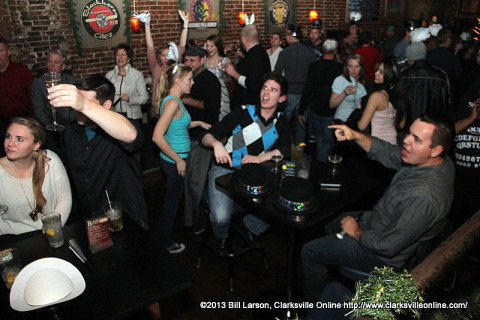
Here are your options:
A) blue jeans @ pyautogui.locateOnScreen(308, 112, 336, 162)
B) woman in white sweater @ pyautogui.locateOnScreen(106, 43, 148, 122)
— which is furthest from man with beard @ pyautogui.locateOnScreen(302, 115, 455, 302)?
woman in white sweater @ pyautogui.locateOnScreen(106, 43, 148, 122)

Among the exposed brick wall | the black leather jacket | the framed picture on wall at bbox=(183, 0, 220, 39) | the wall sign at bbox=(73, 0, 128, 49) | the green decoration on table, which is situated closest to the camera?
the green decoration on table

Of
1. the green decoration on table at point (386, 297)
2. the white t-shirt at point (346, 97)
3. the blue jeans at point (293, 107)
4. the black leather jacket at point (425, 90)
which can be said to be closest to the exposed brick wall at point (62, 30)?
the blue jeans at point (293, 107)

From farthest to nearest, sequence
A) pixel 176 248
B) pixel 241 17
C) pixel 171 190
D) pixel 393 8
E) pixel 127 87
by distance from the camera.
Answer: pixel 393 8, pixel 241 17, pixel 127 87, pixel 176 248, pixel 171 190

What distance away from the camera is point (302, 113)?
183 inches

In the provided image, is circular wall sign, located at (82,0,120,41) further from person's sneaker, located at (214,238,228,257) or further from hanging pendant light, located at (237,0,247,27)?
person's sneaker, located at (214,238,228,257)

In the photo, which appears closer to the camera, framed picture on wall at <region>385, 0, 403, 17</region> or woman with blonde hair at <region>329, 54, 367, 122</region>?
woman with blonde hair at <region>329, 54, 367, 122</region>

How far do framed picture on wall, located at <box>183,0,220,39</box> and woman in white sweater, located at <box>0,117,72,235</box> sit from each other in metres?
4.09

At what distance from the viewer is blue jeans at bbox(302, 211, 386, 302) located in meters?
2.10

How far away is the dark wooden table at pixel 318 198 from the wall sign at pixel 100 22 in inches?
136

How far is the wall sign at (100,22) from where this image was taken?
15.5 feet

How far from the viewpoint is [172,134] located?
289 cm

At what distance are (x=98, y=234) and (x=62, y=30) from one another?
3.72 m

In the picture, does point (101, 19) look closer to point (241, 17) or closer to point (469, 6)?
point (241, 17)

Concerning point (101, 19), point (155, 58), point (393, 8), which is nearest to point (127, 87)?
point (155, 58)
